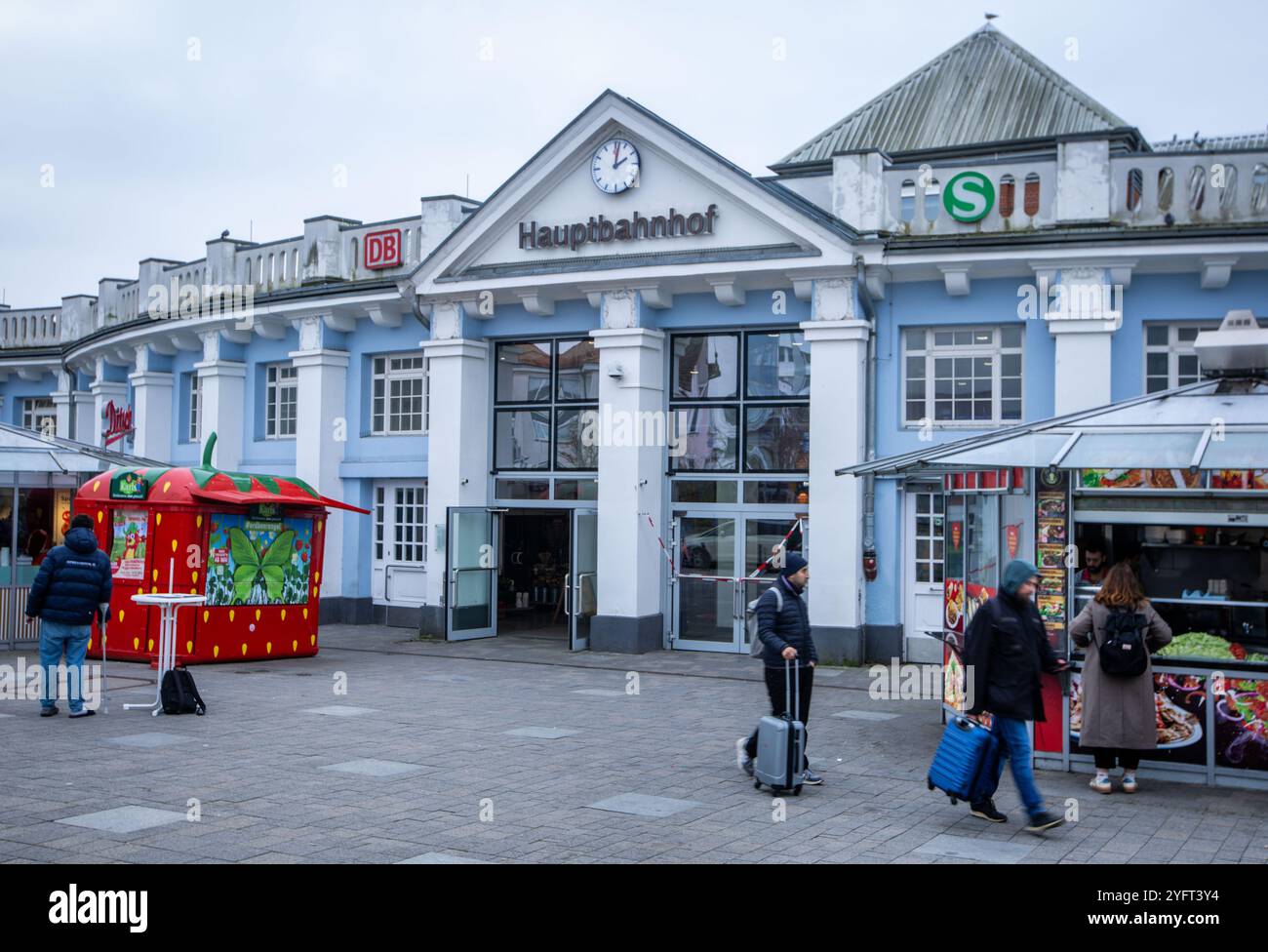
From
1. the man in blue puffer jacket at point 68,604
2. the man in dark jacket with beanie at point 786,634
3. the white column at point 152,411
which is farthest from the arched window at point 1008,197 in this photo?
the white column at point 152,411

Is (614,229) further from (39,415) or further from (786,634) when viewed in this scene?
(39,415)

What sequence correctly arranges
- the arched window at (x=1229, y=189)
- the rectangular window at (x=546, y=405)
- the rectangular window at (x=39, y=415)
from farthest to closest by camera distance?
1. the rectangular window at (x=39, y=415)
2. the rectangular window at (x=546, y=405)
3. the arched window at (x=1229, y=189)

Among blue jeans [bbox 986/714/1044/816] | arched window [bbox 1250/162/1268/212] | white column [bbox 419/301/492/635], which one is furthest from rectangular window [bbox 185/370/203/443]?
blue jeans [bbox 986/714/1044/816]

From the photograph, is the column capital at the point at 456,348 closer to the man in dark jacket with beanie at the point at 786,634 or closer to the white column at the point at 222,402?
the white column at the point at 222,402

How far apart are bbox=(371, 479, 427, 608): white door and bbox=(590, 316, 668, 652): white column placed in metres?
4.46

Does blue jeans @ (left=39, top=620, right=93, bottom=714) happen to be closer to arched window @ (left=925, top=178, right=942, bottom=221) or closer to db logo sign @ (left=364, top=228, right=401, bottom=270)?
db logo sign @ (left=364, top=228, right=401, bottom=270)

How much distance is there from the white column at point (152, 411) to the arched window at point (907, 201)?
52.6 ft

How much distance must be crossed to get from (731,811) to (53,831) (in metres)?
4.31

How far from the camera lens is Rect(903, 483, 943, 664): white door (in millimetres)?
17703

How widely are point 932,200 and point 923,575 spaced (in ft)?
16.6

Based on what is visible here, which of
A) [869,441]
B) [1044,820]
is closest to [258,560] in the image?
[869,441]

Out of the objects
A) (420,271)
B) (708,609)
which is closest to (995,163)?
(708,609)

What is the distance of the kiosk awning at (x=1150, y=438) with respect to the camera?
34.1 ft
